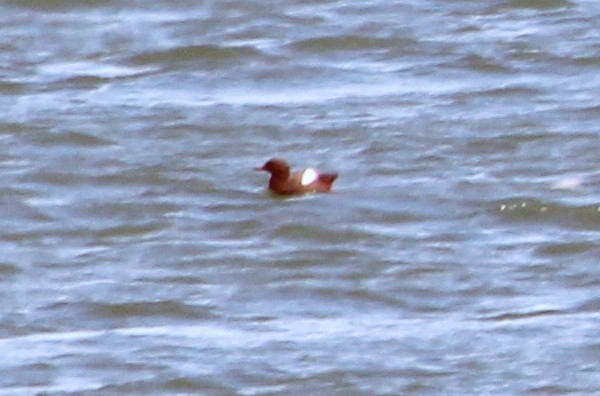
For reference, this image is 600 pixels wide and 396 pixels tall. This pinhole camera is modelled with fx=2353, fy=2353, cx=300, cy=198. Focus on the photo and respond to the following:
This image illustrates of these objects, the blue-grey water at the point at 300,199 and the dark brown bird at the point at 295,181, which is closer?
the blue-grey water at the point at 300,199

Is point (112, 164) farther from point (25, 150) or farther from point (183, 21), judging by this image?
point (183, 21)

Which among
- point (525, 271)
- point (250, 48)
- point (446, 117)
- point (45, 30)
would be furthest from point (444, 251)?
point (45, 30)

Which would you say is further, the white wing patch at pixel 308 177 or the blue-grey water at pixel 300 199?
the white wing patch at pixel 308 177

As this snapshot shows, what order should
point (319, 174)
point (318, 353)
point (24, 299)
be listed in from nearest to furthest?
point (318, 353) < point (24, 299) < point (319, 174)
